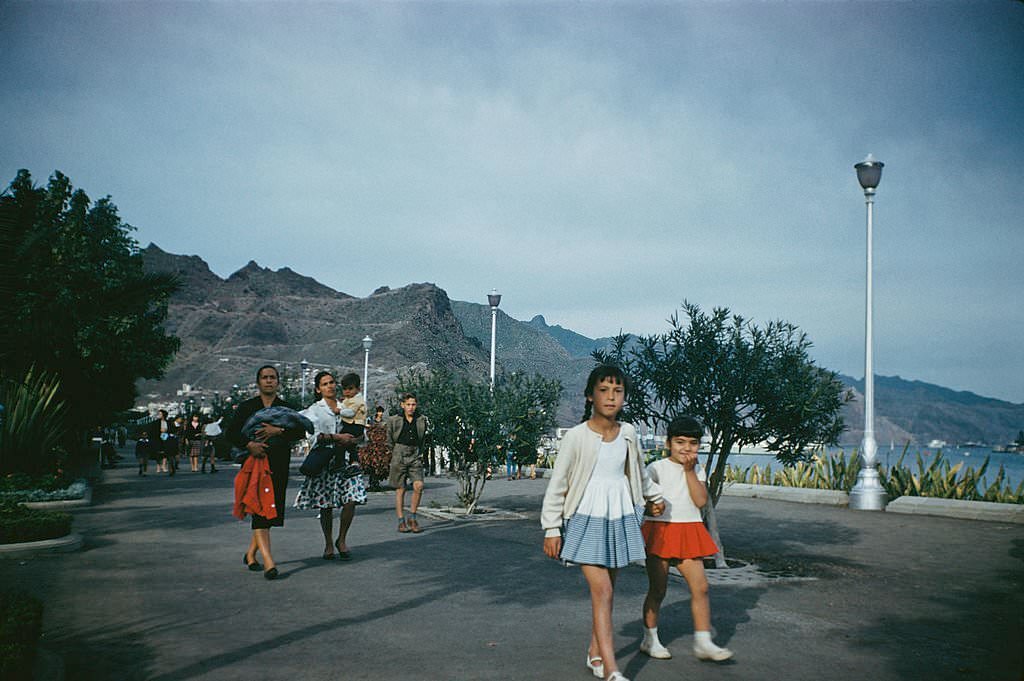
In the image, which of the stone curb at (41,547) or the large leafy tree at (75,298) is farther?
the stone curb at (41,547)

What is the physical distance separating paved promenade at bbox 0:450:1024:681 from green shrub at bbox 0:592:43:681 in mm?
372

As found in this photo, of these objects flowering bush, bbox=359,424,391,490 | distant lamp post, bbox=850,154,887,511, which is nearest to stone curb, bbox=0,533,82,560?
flowering bush, bbox=359,424,391,490

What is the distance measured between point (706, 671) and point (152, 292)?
478 inches

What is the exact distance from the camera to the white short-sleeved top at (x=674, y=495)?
5.66 meters

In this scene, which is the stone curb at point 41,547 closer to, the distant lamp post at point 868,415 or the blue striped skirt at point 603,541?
the blue striped skirt at point 603,541

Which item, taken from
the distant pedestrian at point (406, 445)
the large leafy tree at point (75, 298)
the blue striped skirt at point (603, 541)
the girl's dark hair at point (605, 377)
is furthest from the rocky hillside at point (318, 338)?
the blue striped skirt at point (603, 541)

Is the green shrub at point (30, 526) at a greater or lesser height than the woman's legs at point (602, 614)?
lesser

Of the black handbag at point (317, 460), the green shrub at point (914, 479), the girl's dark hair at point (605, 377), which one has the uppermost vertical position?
the girl's dark hair at point (605, 377)

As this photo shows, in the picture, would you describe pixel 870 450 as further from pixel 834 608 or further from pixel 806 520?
pixel 834 608

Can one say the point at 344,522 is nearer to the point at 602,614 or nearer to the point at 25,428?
the point at 602,614

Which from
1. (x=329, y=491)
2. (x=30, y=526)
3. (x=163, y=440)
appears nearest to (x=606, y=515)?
(x=329, y=491)

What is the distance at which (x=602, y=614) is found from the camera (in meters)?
4.79

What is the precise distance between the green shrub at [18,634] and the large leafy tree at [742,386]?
5.85 metres

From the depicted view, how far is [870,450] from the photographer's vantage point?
53.2ft
